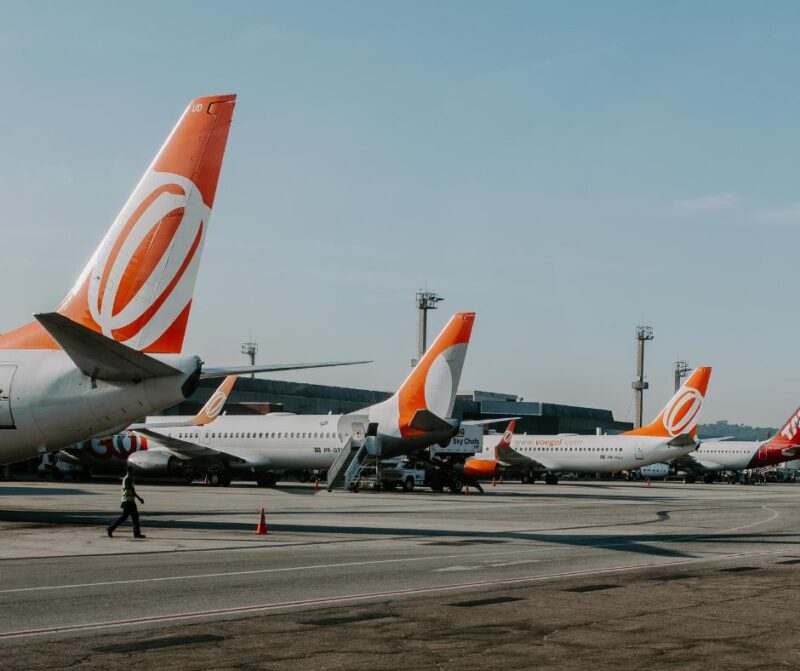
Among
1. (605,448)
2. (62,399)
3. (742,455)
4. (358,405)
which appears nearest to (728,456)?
(742,455)

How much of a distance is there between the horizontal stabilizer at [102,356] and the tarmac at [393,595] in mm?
3530

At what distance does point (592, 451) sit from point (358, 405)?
46.0 m

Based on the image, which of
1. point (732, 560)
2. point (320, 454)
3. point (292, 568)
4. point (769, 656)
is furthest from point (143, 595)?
point (320, 454)

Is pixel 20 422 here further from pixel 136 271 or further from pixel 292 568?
pixel 292 568

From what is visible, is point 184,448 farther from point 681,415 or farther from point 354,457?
point 681,415

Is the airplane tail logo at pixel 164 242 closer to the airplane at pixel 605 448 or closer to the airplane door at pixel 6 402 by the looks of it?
the airplane door at pixel 6 402

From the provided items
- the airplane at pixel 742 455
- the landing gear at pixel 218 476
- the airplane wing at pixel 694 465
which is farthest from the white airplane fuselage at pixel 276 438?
the airplane wing at pixel 694 465

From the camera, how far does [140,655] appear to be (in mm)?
9688

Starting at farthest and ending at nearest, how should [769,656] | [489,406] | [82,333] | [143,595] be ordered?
[489,406]
[82,333]
[143,595]
[769,656]

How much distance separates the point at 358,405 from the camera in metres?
117

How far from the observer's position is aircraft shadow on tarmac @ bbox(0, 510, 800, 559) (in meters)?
23.1

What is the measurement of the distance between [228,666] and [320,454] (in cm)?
4728

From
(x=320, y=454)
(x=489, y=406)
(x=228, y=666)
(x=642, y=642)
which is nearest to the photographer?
(x=228, y=666)

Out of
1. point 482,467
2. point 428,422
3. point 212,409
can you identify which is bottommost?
point 482,467
